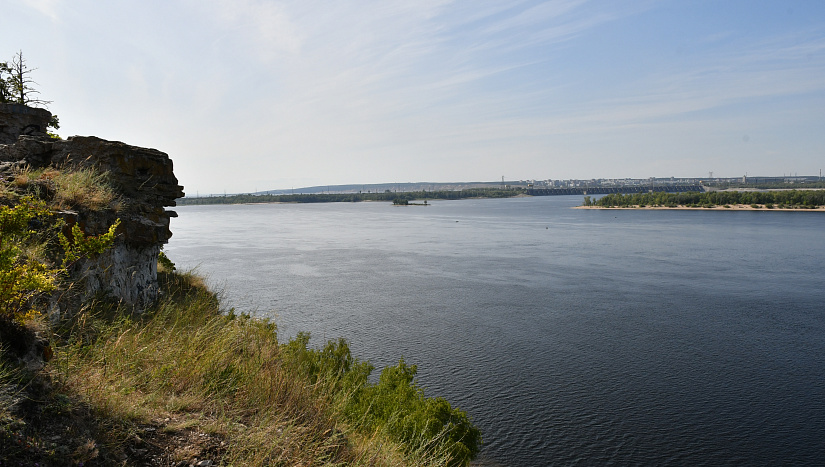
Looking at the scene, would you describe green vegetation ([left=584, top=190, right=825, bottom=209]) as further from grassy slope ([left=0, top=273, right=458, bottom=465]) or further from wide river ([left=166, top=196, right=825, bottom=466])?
grassy slope ([left=0, top=273, right=458, bottom=465])

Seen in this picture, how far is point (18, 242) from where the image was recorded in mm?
6359

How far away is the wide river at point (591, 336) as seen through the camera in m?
14.2

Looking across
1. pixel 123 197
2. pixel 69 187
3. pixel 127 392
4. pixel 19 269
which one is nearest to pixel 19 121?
pixel 123 197

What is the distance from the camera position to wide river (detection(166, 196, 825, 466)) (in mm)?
14211

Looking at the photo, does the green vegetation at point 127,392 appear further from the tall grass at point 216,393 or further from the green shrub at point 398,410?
the green shrub at point 398,410

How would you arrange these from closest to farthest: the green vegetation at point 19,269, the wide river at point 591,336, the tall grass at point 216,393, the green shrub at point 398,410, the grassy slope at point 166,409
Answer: the grassy slope at point 166,409
the green vegetation at point 19,269
the tall grass at point 216,393
the green shrub at point 398,410
the wide river at point 591,336

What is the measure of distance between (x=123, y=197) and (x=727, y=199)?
149m

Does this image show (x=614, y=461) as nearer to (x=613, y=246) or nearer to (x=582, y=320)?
(x=582, y=320)

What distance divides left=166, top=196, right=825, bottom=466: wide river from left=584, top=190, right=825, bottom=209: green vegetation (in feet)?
310

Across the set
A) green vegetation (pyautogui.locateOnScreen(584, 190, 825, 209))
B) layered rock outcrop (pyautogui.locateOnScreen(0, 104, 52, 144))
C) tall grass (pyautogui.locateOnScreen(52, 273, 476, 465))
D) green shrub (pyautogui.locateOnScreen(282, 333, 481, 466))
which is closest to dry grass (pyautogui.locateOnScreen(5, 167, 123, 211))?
tall grass (pyautogui.locateOnScreen(52, 273, 476, 465))

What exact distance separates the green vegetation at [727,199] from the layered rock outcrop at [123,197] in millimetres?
142537

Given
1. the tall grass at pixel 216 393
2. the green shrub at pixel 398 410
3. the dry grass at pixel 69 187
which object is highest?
the dry grass at pixel 69 187

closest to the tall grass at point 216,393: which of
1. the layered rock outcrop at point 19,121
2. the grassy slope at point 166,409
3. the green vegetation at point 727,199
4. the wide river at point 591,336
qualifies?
the grassy slope at point 166,409

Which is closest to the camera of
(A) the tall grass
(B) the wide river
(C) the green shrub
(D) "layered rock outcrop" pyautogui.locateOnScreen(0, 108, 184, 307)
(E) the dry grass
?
(A) the tall grass
